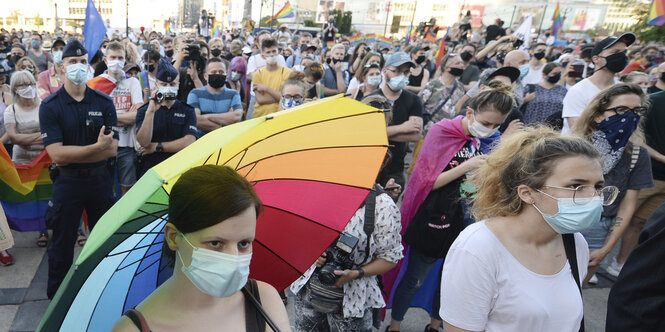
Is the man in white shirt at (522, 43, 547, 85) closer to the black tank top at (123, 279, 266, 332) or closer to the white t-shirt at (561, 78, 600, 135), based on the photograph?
the white t-shirt at (561, 78, 600, 135)

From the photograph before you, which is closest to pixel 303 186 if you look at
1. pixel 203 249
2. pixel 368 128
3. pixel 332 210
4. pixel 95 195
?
pixel 332 210

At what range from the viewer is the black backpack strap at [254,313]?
4.55 feet

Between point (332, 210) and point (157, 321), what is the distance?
75cm

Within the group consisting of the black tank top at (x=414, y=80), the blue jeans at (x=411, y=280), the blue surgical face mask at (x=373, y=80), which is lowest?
the blue jeans at (x=411, y=280)

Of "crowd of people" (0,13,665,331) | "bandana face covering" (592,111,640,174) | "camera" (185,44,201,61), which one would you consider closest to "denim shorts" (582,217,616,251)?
"crowd of people" (0,13,665,331)

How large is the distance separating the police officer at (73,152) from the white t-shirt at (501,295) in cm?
289

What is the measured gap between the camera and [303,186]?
1652mm

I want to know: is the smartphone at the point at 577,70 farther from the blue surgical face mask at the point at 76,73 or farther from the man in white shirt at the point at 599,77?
the blue surgical face mask at the point at 76,73

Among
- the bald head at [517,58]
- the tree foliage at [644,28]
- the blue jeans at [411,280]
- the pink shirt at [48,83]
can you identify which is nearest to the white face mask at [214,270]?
the blue jeans at [411,280]

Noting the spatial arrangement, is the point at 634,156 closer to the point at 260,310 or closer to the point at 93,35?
the point at 260,310

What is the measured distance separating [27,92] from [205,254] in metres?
4.19

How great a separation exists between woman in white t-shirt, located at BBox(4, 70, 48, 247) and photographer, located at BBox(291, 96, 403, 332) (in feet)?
11.4

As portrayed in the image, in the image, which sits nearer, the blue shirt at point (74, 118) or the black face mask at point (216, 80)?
the blue shirt at point (74, 118)

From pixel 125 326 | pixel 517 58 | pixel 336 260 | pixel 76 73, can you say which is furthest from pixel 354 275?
pixel 517 58
